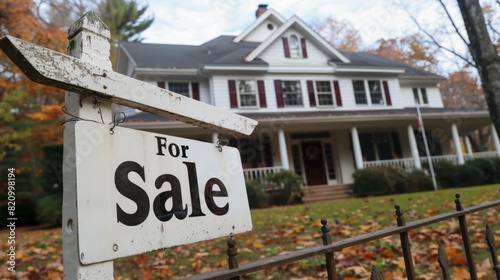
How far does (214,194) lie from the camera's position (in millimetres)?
1409

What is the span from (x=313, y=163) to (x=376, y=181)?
344cm

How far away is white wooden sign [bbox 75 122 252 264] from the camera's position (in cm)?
101

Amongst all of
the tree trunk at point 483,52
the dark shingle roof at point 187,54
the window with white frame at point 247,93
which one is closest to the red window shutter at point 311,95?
the dark shingle roof at point 187,54

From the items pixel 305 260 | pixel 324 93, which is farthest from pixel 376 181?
pixel 305 260

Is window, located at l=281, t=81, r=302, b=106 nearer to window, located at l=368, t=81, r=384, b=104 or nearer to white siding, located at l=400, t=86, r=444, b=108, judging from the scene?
window, located at l=368, t=81, r=384, b=104

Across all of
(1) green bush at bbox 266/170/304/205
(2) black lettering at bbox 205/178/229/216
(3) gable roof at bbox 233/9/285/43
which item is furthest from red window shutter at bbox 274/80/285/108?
(2) black lettering at bbox 205/178/229/216

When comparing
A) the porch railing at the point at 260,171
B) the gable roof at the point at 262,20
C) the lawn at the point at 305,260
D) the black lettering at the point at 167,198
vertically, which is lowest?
the lawn at the point at 305,260

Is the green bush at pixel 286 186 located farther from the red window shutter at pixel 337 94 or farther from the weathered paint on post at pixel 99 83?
the weathered paint on post at pixel 99 83

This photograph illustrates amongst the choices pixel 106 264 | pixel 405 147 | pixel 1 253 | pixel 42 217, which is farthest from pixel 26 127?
pixel 405 147

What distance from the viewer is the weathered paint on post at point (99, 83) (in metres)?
0.97

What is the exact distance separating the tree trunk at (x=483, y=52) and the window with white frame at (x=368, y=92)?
43.1 ft

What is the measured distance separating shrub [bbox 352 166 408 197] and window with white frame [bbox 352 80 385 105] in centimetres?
444

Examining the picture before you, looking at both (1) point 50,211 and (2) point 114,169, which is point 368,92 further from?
(2) point 114,169

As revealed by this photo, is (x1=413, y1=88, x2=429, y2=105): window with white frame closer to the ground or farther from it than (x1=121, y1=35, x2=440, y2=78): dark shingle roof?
closer to the ground
